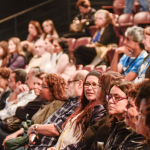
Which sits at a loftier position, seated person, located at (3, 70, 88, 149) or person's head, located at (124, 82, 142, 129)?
person's head, located at (124, 82, 142, 129)

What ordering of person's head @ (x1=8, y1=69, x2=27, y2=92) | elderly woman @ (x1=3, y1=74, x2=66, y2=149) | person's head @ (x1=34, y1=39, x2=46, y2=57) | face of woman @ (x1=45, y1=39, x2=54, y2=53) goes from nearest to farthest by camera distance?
1. elderly woman @ (x1=3, y1=74, x2=66, y2=149)
2. person's head @ (x1=8, y1=69, x2=27, y2=92)
3. face of woman @ (x1=45, y1=39, x2=54, y2=53)
4. person's head @ (x1=34, y1=39, x2=46, y2=57)

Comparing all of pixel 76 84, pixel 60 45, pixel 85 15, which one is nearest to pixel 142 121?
pixel 76 84

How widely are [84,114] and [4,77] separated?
7.29 feet

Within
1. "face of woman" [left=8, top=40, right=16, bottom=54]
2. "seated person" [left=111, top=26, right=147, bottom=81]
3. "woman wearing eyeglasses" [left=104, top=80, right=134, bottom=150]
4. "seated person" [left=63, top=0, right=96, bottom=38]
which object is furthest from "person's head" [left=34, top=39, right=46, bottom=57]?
"woman wearing eyeglasses" [left=104, top=80, right=134, bottom=150]

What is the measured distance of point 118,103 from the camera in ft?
5.00

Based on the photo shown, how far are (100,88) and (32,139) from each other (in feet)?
2.75

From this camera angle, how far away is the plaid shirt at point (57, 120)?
7.15ft

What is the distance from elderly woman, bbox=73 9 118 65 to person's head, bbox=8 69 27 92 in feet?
3.39

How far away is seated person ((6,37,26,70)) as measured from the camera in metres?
4.82

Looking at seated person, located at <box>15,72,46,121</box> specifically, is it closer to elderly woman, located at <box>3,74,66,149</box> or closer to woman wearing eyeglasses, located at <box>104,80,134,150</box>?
elderly woman, located at <box>3,74,66,149</box>

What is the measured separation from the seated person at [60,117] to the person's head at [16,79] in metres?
1.33

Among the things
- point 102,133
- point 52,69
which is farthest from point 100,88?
point 52,69

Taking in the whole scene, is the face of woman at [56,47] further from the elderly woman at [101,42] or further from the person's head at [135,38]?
the person's head at [135,38]

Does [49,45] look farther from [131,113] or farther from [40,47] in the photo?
[131,113]
